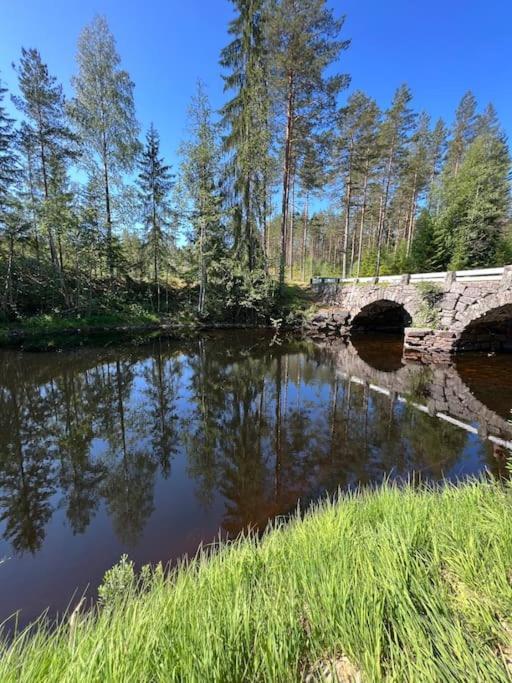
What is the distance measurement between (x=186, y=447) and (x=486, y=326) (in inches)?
492

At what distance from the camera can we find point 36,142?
14219 millimetres

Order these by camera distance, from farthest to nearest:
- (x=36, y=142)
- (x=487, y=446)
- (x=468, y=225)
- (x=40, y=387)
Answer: (x=468, y=225) → (x=36, y=142) → (x=40, y=387) → (x=487, y=446)

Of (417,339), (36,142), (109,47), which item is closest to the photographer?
(417,339)

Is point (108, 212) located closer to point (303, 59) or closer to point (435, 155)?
point (303, 59)

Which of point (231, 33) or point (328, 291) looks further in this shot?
point (328, 291)

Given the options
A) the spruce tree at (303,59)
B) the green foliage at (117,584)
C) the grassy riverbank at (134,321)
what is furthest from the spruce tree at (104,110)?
the green foliage at (117,584)

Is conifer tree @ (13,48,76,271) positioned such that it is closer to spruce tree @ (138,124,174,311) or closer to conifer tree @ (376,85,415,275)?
spruce tree @ (138,124,174,311)

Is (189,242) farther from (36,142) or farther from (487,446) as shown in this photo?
(487,446)

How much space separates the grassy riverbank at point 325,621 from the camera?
1.18 meters

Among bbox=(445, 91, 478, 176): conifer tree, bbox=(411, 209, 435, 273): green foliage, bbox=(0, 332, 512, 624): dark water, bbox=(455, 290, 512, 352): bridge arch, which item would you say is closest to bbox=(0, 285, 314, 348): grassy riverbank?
bbox=(0, 332, 512, 624): dark water

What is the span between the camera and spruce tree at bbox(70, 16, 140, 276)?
15.0 metres

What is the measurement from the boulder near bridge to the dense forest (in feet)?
22.7

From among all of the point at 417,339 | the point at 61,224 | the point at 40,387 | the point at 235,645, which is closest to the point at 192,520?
the point at 235,645

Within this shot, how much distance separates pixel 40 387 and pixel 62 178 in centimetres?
1280
